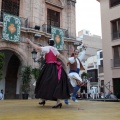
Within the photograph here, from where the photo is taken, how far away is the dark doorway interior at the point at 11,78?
1639 cm

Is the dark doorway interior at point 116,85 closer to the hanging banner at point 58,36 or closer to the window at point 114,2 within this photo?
the hanging banner at point 58,36

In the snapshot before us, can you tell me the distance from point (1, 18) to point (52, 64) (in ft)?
35.6

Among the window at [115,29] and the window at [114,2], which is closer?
the window at [115,29]

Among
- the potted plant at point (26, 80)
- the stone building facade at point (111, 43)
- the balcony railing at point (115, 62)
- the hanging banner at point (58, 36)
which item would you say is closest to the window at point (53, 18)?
the hanging banner at point (58, 36)

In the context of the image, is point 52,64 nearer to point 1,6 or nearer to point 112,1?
point 1,6

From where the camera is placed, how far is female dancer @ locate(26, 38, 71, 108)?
14.4 feet

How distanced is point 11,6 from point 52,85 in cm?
1235

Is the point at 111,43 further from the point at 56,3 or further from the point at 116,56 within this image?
the point at 56,3

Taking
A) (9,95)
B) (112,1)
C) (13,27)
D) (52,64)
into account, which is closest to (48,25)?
(13,27)

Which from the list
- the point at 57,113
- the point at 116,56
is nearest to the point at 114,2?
the point at 116,56

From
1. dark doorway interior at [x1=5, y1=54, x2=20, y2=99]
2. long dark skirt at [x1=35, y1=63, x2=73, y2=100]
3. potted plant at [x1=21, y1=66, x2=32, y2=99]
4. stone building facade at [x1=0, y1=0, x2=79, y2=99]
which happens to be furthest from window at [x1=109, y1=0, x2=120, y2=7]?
long dark skirt at [x1=35, y1=63, x2=73, y2=100]

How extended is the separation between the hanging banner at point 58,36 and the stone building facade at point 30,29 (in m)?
0.40

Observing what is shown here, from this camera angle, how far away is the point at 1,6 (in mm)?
14805

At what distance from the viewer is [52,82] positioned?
445 centimetres
